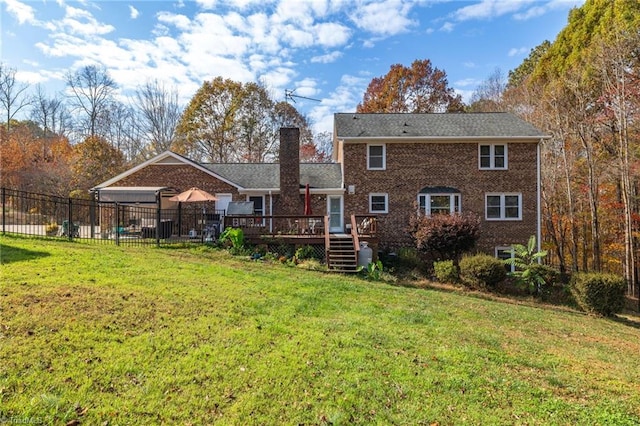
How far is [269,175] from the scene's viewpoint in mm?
20469

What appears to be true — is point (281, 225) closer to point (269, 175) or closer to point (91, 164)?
point (269, 175)

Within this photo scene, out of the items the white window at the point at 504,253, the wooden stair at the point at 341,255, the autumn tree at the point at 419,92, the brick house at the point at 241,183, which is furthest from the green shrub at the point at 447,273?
the autumn tree at the point at 419,92

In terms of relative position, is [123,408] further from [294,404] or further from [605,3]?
[605,3]

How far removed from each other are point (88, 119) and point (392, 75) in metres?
30.8

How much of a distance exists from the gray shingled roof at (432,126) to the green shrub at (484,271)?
7317 mm

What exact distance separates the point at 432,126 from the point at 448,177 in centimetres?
289

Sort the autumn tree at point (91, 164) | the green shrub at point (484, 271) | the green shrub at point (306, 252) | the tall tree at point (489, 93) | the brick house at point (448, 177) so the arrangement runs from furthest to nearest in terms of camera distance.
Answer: the tall tree at point (489, 93) < the autumn tree at point (91, 164) < the brick house at point (448, 177) < the green shrub at point (306, 252) < the green shrub at point (484, 271)

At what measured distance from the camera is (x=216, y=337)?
4.93m

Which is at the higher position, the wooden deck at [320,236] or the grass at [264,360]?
the wooden deck at [320,236]

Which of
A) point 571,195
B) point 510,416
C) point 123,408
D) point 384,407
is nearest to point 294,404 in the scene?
point 384,407

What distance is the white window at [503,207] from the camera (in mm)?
17953

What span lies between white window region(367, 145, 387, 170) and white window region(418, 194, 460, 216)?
252 centimetres

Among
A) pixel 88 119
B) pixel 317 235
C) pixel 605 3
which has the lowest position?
pixel 317 235

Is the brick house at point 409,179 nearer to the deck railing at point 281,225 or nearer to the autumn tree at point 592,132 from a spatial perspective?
the deck railing at point 281,225
